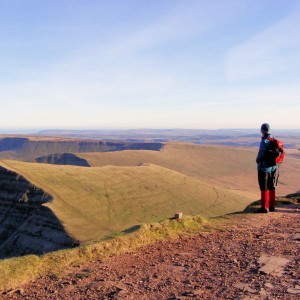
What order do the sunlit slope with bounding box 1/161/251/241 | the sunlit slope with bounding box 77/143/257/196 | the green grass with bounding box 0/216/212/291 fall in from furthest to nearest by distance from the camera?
the sunlit slope with bounding box 77/143/257/196, the sunlit slope with bounding box 1/161/251/241, the green grass with bounding box 0/216/212/291

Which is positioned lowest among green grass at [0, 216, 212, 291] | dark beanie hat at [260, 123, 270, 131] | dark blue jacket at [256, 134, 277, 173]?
green grass at [0, 216, 212, 291]

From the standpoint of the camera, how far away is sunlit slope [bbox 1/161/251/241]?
63719mm

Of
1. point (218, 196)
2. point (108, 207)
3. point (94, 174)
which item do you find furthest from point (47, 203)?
point (218, 196)

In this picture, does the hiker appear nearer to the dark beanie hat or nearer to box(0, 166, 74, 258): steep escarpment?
the dark beanie hat

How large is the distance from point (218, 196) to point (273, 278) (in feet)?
293

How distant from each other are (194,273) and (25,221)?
60690mm

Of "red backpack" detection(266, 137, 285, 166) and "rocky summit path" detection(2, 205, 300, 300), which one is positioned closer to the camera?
"rocky summit path" detection(2, 205, 300, 300)

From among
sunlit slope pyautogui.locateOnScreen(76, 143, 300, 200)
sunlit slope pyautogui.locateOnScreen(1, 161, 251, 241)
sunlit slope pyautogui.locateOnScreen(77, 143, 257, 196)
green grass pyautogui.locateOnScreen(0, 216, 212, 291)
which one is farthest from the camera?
sunlit slope pyautogui.locateOnScreen(77, 143, 257, 196)

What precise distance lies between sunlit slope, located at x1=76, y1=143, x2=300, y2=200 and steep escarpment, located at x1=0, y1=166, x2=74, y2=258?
82643mm

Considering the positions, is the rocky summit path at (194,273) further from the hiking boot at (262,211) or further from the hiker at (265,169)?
the hiker at (265,169)

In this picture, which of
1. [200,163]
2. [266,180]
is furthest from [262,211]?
[200,163]

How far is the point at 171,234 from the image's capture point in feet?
32.4

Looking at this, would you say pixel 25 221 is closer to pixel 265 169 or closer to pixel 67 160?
pixel 265 169

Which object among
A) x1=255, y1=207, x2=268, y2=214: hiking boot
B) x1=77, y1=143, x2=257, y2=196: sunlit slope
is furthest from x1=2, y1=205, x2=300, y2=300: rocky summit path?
x1=77, y1=143, x2=257, y2=196: sunlit slope
